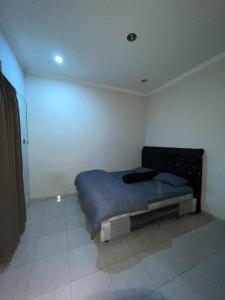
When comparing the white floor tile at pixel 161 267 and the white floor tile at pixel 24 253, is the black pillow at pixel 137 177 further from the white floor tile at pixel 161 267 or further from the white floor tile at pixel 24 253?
the white floor tile at pixel 24 253

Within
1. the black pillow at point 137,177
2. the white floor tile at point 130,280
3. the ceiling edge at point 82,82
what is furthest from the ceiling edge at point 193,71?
the white floor tile at point 130,280

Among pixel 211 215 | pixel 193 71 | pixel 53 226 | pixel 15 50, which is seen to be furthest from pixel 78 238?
pixel 193 71

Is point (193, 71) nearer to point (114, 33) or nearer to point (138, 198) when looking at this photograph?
point (114, 33)

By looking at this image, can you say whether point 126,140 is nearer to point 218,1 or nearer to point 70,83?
point 70,83

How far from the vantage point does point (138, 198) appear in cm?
192

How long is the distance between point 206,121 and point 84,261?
2.91 meters

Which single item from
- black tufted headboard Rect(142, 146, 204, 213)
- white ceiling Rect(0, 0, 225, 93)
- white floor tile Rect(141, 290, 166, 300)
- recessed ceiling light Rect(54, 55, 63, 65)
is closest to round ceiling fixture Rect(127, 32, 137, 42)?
white ceiling Rect(0, 0, 225, 93)

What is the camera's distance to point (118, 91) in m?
3.59

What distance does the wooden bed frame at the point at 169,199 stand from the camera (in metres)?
1.75

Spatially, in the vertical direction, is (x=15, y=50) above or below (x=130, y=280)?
above

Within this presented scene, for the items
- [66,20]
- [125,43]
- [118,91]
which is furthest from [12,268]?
[118,91]

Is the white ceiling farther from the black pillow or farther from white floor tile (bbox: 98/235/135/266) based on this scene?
white floor tile (bbox: 98/235/135/266)

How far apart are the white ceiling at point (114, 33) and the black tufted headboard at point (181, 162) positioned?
1692 mm

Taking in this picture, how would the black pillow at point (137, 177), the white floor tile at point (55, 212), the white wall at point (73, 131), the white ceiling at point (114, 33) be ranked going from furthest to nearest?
1. the white wall at point (73, 131)
2. the black pillow at point (137, 177)
3. the white floor tile at point (55, 212)
4. the white ceiling at point (114, 33)
